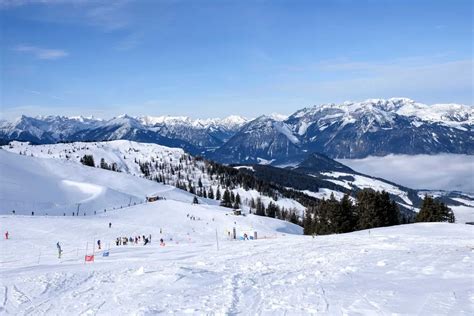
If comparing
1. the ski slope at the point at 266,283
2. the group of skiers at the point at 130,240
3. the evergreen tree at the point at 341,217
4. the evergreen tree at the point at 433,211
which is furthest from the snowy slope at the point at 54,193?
the ski slope at the point at 266,283

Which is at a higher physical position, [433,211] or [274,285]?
[274,285]

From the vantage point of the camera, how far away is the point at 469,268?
22.5m

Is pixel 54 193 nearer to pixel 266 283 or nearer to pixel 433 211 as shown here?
pixel 433 211

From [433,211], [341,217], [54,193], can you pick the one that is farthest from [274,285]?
[54,193]

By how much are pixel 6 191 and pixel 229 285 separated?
137605 mm

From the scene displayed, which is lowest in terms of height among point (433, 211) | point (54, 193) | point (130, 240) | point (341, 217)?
point (130, 240)

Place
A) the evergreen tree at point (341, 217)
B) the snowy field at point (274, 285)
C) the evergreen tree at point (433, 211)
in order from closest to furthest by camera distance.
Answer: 1. the snowy field at point (274, 285)
2. the evergreen tree at point (341, 217)
3. the evergreen tree at point (433, 211)

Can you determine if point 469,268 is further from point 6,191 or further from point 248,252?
point 6,191

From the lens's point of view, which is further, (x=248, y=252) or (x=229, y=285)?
(x=248, y=252)

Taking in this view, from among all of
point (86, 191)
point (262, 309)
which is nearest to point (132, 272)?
point (262, 309)

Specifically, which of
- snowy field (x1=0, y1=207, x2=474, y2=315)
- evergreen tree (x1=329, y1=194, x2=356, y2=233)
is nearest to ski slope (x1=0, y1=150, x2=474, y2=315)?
snowy field (x1=0, y1=207, x2=474, y2=315)

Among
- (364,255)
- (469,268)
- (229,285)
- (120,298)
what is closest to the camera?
(120,298)

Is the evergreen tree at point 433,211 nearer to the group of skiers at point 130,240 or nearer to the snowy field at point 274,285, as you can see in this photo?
the snowy field at point 274,285

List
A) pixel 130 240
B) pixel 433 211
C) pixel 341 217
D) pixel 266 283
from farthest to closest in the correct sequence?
pixel 433 211 < pixel 341 217 < pixel 130 240 < pixel 266 283
